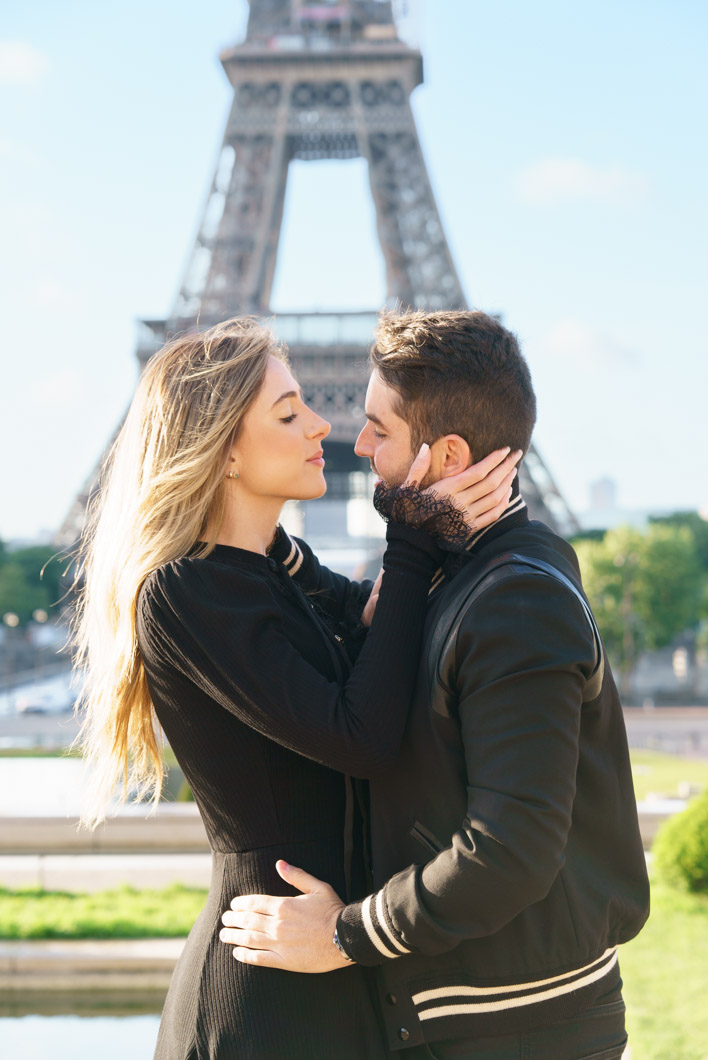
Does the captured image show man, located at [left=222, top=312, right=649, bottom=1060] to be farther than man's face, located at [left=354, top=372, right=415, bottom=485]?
No

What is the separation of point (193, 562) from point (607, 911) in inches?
40.9

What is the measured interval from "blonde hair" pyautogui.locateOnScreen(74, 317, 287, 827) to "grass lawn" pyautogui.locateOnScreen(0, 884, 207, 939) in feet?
12.6

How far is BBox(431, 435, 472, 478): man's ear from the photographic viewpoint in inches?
77.5

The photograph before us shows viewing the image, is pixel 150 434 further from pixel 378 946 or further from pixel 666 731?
pixel 666 731

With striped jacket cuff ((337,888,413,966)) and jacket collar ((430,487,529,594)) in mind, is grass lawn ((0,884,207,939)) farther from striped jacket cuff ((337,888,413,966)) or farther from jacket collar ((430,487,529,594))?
jacket collar ((430,487,529,594))

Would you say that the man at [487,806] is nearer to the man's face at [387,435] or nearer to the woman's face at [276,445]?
the man's face at [387,435]

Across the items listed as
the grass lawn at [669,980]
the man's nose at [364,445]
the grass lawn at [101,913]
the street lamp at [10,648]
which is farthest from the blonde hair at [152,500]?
the street lamp at [10,648]

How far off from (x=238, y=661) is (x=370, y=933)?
54 centimetres

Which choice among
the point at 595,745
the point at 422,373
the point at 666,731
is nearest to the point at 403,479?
the point at 422,373

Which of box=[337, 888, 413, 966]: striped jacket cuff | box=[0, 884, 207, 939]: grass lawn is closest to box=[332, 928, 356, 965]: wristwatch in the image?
box=[337, 888, 413, 966]: striped jacket cuff

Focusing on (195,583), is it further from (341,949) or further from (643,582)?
(643,582)

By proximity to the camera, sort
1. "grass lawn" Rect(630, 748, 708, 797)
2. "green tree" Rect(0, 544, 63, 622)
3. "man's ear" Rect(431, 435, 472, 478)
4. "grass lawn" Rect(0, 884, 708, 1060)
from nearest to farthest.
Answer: "man's ear" Rect(431, 435, 472, 478), "grass lawn" Rect(0, 884, 708, 1060), "grass lawn" Rect(630, 748, 708, 797), "green tree" Rect(0, 544, 63, 622)

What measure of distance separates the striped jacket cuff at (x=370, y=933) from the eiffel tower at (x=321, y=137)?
2943 cm

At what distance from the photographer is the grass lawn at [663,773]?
10836mm
